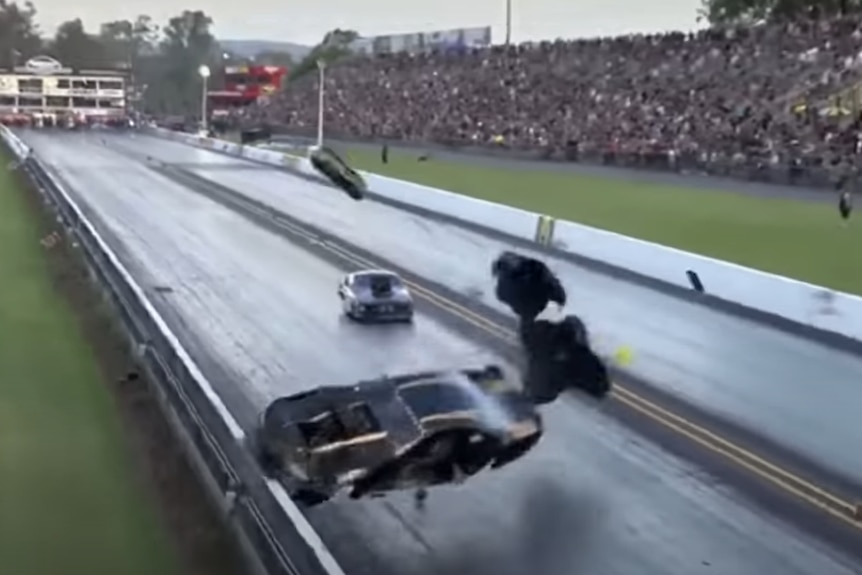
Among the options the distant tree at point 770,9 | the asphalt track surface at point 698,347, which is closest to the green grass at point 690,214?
the asphalt track surface at point 698,347

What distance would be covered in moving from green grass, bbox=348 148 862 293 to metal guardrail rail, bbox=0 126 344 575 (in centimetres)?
1456

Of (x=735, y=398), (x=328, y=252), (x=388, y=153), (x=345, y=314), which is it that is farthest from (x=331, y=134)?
(x=388, y=153)

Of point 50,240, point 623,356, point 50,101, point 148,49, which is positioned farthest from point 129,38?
point 50,101

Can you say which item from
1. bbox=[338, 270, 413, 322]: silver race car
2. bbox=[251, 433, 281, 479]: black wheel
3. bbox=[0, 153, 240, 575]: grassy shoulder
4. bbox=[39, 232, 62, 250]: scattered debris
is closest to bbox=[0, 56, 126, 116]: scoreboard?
bbox=[39, 232, 62, 250]: scattered debris

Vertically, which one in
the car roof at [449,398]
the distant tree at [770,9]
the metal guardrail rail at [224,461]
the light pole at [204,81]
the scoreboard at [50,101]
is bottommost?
the metal guardrail rail at [224,461]

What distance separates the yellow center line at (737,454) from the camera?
42.1 feet

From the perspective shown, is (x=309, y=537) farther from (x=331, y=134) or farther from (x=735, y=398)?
(x=331, y=134)

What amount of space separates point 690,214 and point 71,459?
2949cm

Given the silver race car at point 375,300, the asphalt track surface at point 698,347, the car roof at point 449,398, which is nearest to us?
the car roof at point 449,398

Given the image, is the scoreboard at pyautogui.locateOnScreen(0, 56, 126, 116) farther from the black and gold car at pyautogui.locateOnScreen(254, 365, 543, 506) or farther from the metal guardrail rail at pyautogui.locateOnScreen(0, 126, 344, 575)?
A: the black and gold car at pyautogui.locateOnScreen(254, 365, 543, 506)

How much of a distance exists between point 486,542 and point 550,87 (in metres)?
58.0

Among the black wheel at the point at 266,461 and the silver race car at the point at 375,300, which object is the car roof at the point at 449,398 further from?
the silver race car at the point at 375,300

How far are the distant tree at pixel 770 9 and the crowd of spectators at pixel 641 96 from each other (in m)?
14.1

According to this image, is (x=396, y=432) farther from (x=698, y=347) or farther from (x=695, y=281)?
(x=695, y=281)
